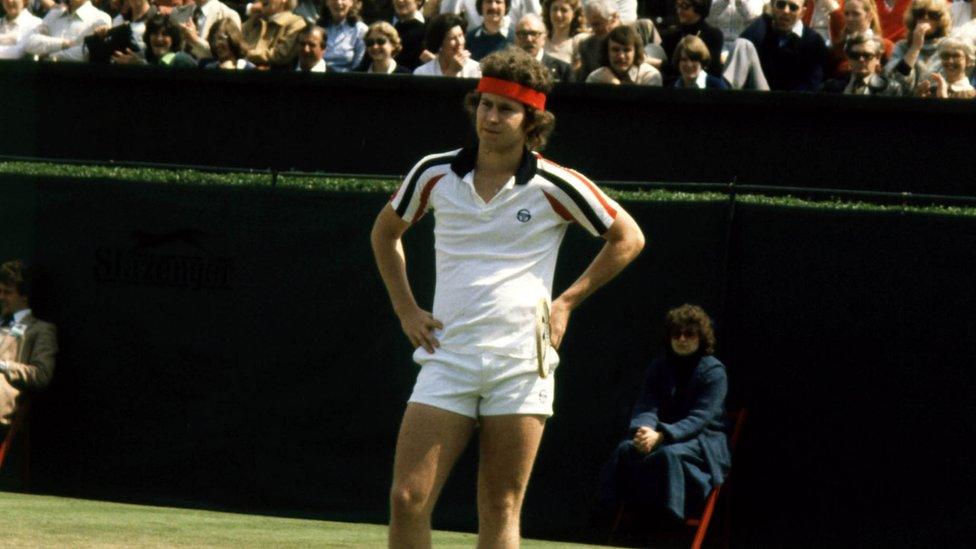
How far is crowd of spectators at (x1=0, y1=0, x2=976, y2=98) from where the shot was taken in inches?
418

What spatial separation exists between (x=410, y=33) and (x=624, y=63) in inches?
84.5

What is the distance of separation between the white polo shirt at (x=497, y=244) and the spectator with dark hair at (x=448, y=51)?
5.81 m

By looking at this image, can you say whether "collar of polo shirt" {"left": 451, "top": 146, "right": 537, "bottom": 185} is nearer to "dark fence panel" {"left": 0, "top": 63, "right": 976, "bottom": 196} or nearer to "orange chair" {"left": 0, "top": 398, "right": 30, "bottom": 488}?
"dark fence panel" {"left": 0, "top": 63, "right": 976, "bottom": 196}

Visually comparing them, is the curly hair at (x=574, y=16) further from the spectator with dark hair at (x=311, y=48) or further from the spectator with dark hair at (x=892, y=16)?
the spectator with dark hair at (x=892, y=16)

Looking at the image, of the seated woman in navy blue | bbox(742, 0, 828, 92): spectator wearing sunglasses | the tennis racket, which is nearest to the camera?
the tennis racket

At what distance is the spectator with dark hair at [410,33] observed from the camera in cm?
1218

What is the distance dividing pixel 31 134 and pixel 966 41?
19.7 feet

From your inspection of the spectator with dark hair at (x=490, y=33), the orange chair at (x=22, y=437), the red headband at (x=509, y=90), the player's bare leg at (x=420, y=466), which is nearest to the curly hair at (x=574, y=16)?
the spectator with dark hair at (x=490, y=33)

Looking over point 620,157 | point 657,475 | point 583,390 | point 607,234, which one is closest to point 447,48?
point 620,157

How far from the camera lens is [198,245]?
10062mm

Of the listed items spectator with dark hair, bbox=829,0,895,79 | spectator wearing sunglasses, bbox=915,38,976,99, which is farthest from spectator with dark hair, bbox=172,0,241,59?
spectator wearing sunglasses, bbox=915,38,976,99

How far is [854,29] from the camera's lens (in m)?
11.0

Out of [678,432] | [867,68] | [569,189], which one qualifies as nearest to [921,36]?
[867,68]

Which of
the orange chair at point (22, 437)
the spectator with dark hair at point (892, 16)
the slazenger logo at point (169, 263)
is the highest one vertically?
the spectator with dark hair at point (892, 16)
